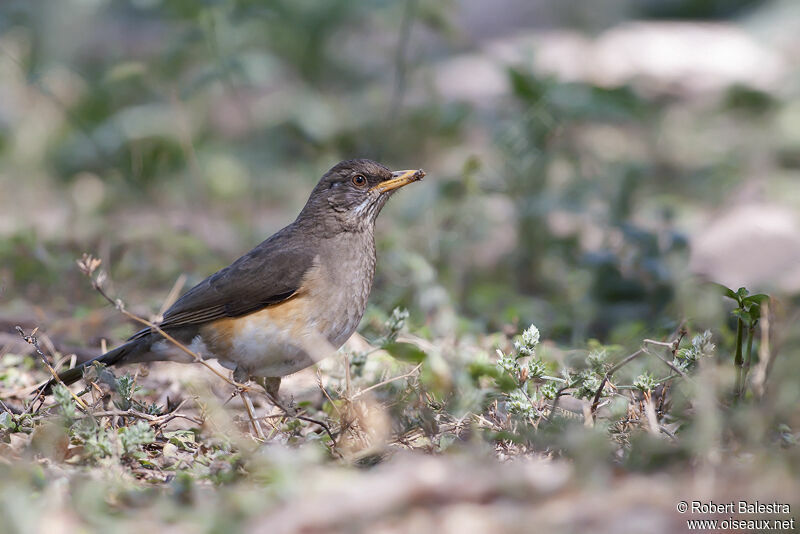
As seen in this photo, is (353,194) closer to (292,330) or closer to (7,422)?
(292,330)

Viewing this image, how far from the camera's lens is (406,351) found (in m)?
5.12

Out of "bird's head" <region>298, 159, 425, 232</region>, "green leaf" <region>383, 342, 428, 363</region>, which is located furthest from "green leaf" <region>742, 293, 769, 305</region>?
"bird's head" <region>298, 159, 425, 232</region>

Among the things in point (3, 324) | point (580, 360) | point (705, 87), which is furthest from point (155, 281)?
point (705, 87)

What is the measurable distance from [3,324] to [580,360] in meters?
3.99

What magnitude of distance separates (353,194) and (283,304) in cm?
102

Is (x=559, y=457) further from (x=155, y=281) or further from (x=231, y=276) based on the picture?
(x=155, y=281)

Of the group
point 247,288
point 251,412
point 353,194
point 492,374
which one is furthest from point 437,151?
point 251,412

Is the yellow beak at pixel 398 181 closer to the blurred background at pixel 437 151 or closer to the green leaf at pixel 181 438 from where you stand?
the blurred background at pixel 437 151

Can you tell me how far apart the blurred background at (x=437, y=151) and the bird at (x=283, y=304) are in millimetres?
1033

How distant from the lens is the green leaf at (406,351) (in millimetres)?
5098

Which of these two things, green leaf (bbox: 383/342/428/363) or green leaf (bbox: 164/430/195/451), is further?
green leaf (bbox: 383/342/428/363)

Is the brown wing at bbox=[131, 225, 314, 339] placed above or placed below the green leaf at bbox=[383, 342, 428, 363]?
above

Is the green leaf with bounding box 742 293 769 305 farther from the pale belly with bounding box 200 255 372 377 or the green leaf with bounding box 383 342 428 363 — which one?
the pale belly with bounding box 200 255 372 377

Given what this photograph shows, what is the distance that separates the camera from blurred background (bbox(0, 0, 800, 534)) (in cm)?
338
